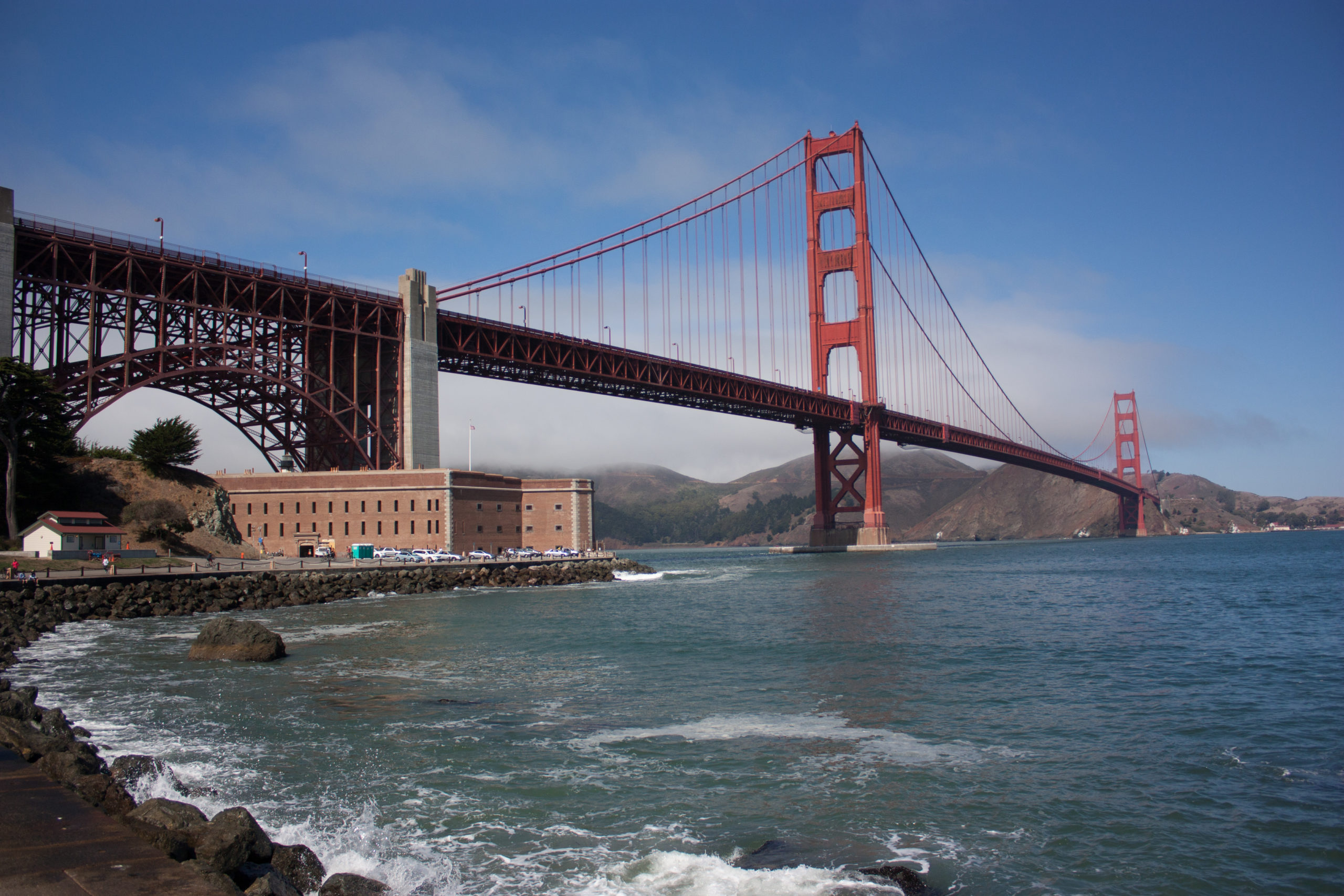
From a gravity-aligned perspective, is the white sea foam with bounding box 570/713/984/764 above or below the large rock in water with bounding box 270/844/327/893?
below

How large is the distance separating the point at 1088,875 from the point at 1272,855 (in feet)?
6.12

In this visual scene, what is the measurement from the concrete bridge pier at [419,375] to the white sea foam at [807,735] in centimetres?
4668

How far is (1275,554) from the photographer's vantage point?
254 ft

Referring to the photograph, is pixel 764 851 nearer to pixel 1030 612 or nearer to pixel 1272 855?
pixel 1272 855

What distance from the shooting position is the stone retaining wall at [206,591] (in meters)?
27.8

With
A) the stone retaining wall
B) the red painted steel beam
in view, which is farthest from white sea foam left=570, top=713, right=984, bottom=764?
the red painted steel beam

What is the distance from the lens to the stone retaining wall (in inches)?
1096

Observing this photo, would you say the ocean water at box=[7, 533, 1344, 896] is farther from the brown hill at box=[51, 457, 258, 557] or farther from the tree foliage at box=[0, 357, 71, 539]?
the brown hill at box=[51, 457, 258, 557]

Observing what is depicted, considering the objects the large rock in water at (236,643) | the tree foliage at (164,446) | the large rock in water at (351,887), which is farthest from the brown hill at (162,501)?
the large rock in water at (351,887)

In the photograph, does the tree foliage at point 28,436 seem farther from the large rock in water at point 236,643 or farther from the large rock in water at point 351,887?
the large rock in water at point 351,887

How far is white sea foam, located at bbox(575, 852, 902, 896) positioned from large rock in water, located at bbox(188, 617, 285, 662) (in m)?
14.8

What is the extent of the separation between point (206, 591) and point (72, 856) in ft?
103

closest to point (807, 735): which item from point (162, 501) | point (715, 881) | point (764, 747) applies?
point (764, 747)

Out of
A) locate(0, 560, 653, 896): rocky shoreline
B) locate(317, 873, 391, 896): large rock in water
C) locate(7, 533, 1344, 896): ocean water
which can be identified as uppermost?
locate(0, 560, 653, 896): rocky shoreline
